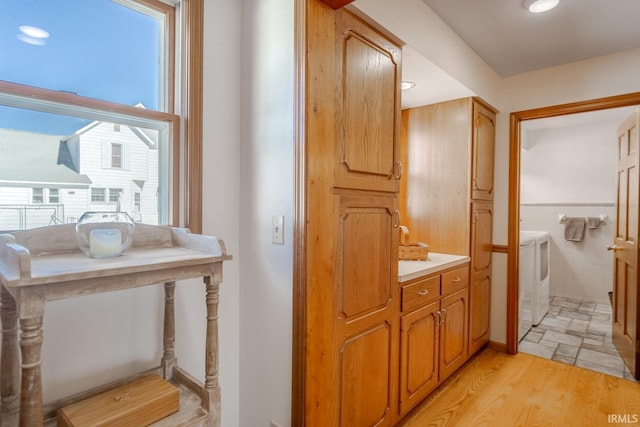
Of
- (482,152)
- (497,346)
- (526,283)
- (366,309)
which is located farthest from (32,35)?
(526,283)

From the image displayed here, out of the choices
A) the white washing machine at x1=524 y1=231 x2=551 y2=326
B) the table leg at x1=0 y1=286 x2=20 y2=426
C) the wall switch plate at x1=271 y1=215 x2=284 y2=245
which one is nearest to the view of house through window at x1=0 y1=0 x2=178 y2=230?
the table leg at x1=0 y1=286 x2=20 y2=426

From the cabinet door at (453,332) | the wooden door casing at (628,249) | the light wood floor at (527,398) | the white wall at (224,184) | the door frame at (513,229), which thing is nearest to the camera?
the white wall at (224,184)

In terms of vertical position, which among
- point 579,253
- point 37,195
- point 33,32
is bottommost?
point 579,253

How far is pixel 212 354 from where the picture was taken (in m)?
1.11

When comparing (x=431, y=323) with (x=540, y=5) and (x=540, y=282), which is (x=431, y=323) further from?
(x=540, y=282)

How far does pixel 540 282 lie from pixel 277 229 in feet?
11.4

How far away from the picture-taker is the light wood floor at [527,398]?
2.01 metres

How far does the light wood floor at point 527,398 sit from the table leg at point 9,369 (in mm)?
1803

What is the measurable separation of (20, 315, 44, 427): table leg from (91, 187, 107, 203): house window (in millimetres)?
600

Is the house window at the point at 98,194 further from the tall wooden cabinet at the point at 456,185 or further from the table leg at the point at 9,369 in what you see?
the tall wooden cabinet at the point at 456,185

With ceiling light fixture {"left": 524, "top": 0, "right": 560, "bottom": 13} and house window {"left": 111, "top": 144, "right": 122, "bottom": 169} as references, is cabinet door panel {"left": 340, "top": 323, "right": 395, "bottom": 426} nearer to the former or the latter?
house window {"left": 111, "top": 144, "right": 122, "bottom": 169}

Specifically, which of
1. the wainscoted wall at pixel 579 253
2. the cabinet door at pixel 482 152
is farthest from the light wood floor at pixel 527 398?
the wainscoted wall at pixel 579 253

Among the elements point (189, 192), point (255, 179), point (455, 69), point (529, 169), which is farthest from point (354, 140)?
point (529, 169)

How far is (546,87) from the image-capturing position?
9.24 ft
